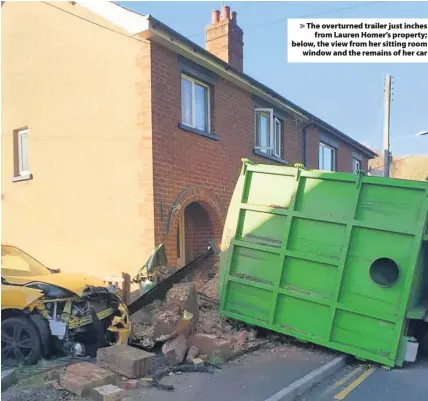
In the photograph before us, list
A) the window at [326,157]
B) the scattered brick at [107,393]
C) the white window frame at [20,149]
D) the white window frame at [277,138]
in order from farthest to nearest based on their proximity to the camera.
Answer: the window at [326,157]
the white window frame at [277,138]
the white window frame at [20,149]
the scattered brick at [107,393]

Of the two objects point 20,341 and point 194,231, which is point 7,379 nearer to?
point 20,341

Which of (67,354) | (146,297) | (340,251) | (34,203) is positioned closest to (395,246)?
(340,251)

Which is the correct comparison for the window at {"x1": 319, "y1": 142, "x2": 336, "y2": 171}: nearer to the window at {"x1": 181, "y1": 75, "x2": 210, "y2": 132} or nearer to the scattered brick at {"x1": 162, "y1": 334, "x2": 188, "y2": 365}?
the window at {"x1": 181, "y1": 75, "x2": 210, "y2": 132}

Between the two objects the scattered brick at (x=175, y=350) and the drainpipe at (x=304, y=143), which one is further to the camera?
the drainpipe at (x=304, y=143)

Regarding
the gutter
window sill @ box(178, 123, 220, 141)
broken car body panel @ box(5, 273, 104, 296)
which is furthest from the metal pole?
broken car body panel @ box(5, 273, 104, 296)

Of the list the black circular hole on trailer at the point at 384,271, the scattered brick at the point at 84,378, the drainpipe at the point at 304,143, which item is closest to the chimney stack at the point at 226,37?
the drainpipe at the point at 304,143

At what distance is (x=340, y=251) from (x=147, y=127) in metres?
4.11

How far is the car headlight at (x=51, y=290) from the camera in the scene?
18.9ft

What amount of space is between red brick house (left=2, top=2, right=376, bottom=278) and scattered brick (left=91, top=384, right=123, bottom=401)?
3.86m

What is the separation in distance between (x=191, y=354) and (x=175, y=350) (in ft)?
0.73

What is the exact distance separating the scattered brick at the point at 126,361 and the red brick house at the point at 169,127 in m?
3.12

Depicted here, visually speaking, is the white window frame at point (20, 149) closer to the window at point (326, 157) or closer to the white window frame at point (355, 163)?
the window at point (326, 157)

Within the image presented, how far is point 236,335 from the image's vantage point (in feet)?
22.2

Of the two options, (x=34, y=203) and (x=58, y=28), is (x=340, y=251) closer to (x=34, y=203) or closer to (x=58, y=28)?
(x=34, y=203)
